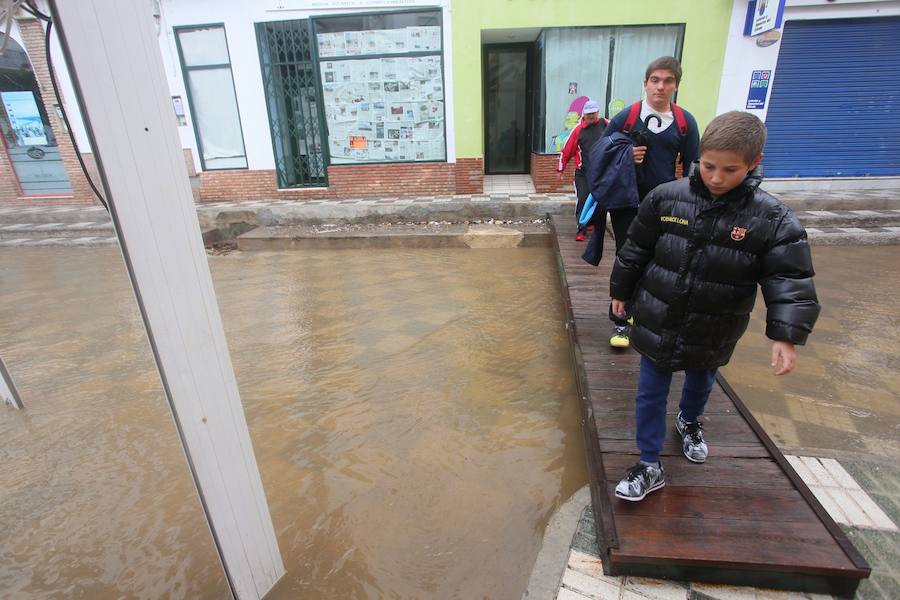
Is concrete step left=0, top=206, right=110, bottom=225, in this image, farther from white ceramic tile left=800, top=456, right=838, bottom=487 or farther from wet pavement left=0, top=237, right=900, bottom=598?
white ceramic tile left=800, top=456, right=838, bottom=487

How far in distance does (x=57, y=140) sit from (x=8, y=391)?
Result: 197 cm

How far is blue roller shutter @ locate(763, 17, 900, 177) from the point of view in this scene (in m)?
8.44

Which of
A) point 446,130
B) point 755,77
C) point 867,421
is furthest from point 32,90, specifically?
point 755,77

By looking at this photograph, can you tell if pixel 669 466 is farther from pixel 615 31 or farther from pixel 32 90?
pixel 615 31

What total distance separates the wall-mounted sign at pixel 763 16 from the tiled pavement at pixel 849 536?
25.2 feet

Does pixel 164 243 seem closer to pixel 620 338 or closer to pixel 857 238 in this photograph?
pixel 620 338

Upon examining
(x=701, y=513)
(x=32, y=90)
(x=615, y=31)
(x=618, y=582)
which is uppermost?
(x=615, y=31)

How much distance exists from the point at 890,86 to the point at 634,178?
905 centimetres

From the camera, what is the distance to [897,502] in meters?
2.42

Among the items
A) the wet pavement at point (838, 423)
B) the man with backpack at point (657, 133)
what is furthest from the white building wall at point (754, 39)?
the man with backpack at point (657, 133)

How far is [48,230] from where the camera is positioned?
8.49m

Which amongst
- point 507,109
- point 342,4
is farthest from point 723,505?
point 507,109

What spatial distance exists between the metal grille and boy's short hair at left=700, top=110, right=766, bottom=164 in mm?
8862

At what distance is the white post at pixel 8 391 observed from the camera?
357cm
